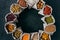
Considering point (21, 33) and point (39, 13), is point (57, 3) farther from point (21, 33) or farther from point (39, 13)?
point (21, 33)

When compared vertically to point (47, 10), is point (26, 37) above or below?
below

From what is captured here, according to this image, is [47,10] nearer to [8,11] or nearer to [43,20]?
[43,20]

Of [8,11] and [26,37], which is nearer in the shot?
[26,37]

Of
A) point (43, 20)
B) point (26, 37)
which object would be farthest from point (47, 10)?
point (26, 37)

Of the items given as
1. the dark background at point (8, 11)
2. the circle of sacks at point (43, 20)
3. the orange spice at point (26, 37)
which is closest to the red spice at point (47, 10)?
the circle of sacks at point (43, 20)

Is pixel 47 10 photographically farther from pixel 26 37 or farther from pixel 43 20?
pixel 26 37

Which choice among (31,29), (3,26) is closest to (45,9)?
(31,29)

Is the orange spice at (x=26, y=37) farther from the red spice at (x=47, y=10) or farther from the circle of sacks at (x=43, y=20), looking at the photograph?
the red spice at (x=47, y=10)

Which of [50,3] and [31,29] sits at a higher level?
[50,3]

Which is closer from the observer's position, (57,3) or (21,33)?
(21,33)
